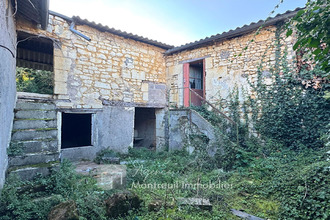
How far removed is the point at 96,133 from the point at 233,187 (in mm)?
4649

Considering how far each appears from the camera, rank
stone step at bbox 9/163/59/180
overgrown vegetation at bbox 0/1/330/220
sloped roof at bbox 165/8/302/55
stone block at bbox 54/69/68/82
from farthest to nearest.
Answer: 1. stone block at bbox 54/69/68/82
2. sloped roof at bbox 165/8/302/55
3. stone step at bbox 9/163/59/180
4. overgrown vegetation at bbox 0/1/330/220

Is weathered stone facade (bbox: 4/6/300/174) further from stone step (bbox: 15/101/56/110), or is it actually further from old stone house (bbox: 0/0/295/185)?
stone step (bbox: 15/101/56/110)

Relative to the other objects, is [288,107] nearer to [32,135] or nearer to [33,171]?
[33,171]

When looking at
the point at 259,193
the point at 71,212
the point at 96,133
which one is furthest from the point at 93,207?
the point at 96,133

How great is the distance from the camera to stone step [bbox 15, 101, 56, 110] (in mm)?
4828

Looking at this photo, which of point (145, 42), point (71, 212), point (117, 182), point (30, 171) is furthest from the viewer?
point (145, 42)

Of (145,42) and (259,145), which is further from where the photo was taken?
(145,42)

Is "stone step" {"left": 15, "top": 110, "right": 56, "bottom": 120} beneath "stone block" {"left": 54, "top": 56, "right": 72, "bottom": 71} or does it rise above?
beneath

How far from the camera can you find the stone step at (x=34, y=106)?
4.83 m

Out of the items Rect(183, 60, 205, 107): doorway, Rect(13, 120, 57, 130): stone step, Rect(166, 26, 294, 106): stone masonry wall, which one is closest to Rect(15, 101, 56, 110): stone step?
Rect(13, 120, 57, 130): stone step

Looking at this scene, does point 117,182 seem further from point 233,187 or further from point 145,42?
point 145,42

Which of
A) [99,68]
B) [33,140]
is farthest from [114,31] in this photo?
[33,140]

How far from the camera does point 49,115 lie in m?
5.12

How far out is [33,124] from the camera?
15.0ft
